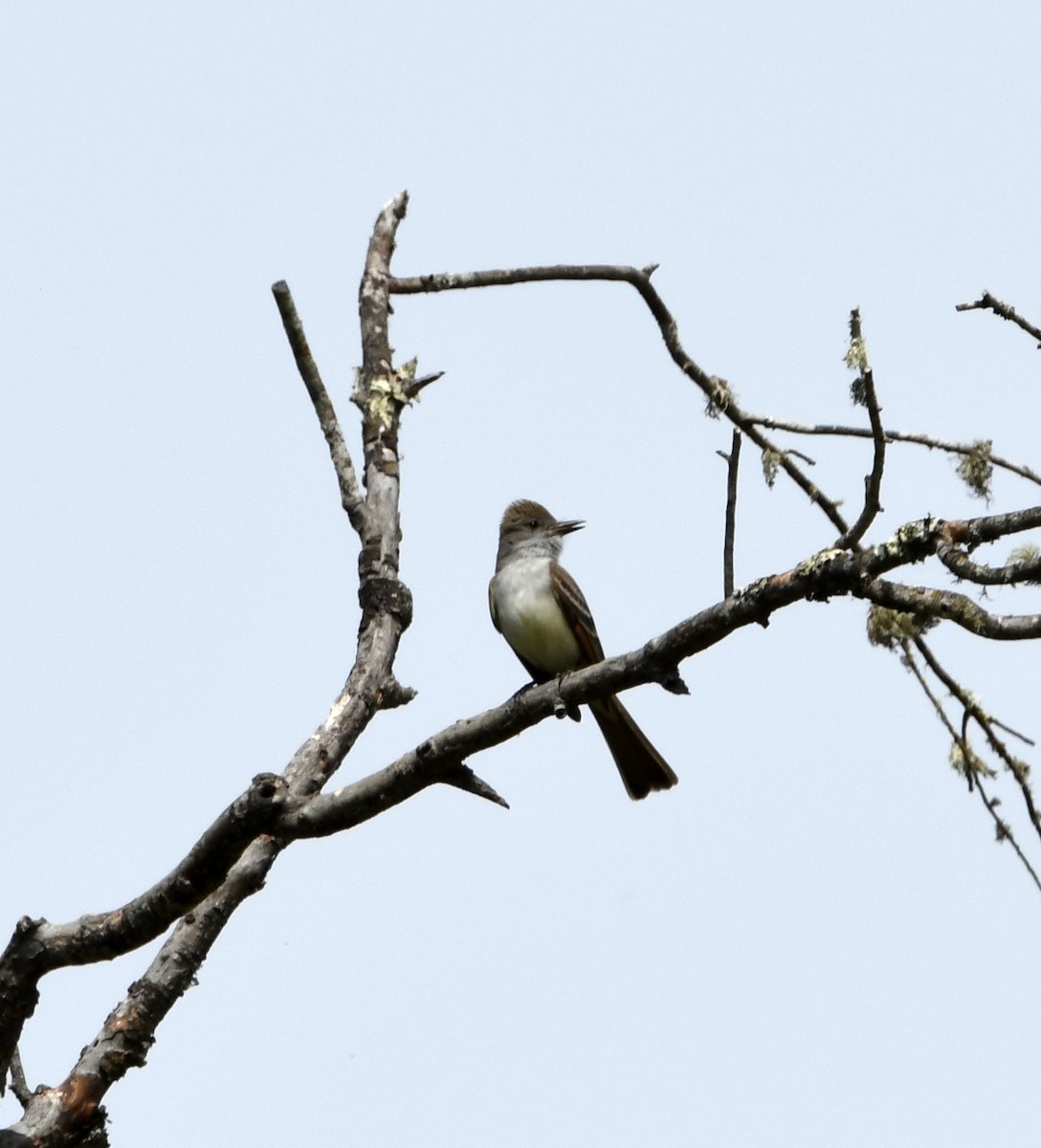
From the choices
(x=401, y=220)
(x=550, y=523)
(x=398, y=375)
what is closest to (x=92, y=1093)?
(x=398, y=375)

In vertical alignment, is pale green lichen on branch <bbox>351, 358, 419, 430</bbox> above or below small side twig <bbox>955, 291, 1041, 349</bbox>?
above

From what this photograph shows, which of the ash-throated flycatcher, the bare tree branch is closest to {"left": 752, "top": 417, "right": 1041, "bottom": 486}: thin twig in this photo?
the bare tree branch

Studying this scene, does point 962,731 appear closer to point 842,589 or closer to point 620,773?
point 842,589

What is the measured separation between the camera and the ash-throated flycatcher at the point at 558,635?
769 cm

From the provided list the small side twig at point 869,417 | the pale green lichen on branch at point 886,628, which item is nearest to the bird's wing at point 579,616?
the pale green lichen on branch at point 886,628

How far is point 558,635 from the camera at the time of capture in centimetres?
791

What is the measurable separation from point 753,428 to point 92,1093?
8.86ft

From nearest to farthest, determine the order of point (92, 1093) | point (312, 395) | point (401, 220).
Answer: point (92, 1093), point (312, 395), point (401, 220)

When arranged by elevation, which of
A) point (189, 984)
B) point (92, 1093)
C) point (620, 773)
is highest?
point (620, 773)

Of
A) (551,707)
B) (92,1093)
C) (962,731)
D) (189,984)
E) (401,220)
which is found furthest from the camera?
(401,220)

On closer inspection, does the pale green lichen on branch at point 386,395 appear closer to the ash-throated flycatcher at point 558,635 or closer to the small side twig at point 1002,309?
the ash-throated flycatcher at point 558,635

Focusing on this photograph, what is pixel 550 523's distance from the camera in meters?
8.80

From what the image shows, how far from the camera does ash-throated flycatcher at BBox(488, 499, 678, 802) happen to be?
25.2 feet

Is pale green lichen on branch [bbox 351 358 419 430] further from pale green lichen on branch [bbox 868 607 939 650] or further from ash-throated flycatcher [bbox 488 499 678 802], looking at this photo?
pale green lichen on branch [bbox 868 607 939 650]
